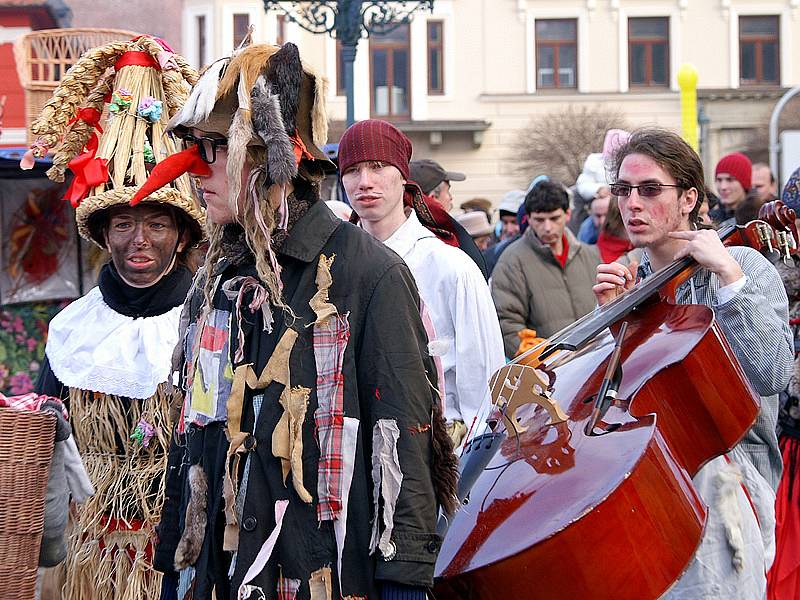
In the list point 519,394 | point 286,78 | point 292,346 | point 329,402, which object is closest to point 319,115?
point 286,78

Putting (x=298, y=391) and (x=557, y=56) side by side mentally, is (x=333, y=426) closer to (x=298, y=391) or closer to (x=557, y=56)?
(x=298, y=391)

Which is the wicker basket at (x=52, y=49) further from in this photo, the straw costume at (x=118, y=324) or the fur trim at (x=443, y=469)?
the fur trim at (x=443, y=469)

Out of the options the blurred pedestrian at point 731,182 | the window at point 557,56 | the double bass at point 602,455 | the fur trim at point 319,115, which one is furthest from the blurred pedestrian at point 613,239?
the window at point 557,56

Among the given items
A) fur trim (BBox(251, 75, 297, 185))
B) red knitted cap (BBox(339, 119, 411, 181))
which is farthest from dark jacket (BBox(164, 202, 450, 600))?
red knitted cap (BBox(339, 119, 411, 181))

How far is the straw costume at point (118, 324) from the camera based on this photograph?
3.96 m

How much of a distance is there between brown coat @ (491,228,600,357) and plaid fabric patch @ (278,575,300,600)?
13.4ft

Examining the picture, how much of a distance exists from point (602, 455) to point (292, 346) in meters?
0.71

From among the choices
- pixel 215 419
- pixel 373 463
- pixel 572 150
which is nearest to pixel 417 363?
pixel 373 463

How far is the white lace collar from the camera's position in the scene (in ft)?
13.1

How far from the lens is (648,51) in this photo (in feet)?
96.3

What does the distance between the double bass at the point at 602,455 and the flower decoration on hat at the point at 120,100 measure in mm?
1930

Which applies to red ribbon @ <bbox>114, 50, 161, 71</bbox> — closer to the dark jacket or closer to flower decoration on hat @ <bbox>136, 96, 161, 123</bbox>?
flower decoration on hat @ <bbox>136, 96, 161, 123</bbox>

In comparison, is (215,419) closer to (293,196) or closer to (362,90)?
(293,196)

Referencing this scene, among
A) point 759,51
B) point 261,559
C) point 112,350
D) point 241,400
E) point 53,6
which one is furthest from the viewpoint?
point 759,51
